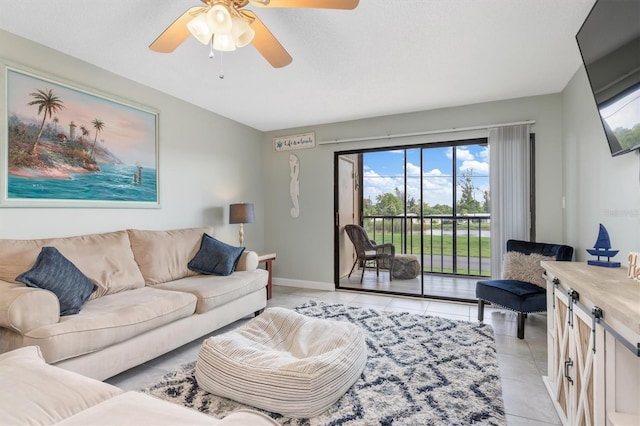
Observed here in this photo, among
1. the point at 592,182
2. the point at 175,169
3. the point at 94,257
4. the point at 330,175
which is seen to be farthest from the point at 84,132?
the point at 592,182

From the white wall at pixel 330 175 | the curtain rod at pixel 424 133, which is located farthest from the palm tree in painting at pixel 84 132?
the curtain rod at pixel 424 133

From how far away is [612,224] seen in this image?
2.17 m

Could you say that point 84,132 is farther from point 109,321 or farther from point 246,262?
point 246,262

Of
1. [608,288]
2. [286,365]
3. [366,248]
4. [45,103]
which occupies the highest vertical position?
[45,103]

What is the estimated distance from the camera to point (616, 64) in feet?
5.32

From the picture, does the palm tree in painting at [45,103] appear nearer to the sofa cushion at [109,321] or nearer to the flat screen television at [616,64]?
the sofa cushion at [109,321]

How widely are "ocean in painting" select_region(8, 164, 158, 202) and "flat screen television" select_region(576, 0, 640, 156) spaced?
3790 millimetres

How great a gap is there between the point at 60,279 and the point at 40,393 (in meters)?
1.25

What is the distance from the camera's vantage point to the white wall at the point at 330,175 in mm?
3473

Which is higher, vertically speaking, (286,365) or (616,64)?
(616,64)

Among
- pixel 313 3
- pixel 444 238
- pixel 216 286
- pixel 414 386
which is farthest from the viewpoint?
pixel 444 238

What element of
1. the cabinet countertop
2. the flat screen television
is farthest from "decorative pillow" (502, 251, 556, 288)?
the flat screen television

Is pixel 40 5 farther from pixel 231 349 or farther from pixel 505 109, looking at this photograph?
pixel 505 109

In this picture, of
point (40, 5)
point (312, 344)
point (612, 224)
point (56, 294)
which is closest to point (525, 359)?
point (612, 224)
